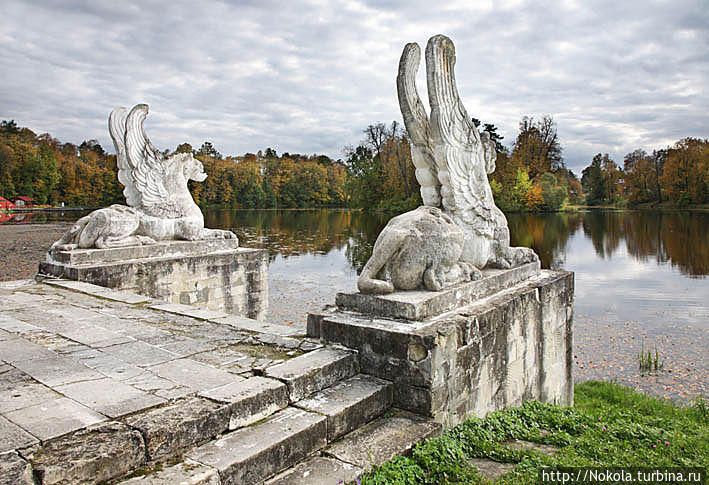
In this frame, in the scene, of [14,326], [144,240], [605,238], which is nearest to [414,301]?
[14,326]

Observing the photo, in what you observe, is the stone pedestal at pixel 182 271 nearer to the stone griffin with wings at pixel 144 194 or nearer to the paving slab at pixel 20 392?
the stone griffin with wings at pixel 144 194

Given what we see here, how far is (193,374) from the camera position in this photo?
2840mm

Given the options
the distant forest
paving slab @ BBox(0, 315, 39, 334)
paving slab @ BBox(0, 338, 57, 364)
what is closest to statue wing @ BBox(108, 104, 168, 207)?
paving slab @ BBox(0, 315, 39, 334)

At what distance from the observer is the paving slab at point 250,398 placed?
2.36m

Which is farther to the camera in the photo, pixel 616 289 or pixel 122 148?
pixel 616 289

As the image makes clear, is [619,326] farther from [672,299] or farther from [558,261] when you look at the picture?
[558,261]

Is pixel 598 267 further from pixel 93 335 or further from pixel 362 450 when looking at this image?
pixel 93 335

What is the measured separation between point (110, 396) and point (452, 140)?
337 cm

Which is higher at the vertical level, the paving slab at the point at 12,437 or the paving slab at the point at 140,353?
the paving slab at the point at 12,437

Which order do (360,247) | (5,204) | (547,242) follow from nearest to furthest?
(360,247) → (547,242) → (5,204)

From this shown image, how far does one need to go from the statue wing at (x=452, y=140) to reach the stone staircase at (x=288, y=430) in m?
2.09

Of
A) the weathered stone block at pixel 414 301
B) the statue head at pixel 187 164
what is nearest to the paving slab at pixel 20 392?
the weathered stone block at pixel 414 301

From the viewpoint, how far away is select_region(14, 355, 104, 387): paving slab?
2686mm

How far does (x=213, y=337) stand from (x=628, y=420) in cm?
339
